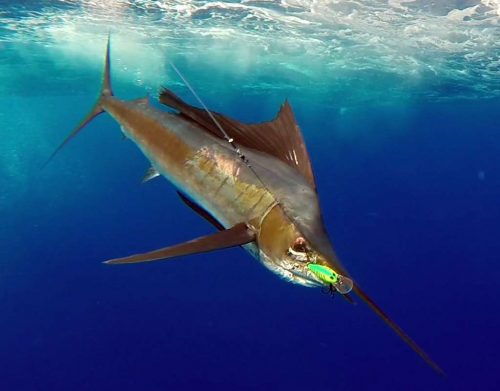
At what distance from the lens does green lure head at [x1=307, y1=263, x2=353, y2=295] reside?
2.02 metres

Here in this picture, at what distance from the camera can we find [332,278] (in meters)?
2.05

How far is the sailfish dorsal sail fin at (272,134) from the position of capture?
10.1 ft

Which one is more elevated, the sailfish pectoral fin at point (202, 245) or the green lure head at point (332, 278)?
the green lure head at point (332, 278)

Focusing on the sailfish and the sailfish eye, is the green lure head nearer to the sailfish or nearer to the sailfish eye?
the sailfish

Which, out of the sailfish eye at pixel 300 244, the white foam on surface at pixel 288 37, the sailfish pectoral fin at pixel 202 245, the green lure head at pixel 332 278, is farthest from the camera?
the white foam on surface at pixel 288 37

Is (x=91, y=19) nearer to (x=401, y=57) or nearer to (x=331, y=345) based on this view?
(x=401, y=57)

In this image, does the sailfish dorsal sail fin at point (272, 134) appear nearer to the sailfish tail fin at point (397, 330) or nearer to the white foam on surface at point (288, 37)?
the sailfish tail fin at point (397, 330)

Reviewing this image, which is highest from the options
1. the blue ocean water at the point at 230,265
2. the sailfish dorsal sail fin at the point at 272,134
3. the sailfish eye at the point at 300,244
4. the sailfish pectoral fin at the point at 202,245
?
the sailfish dorsal sail fin at the point at 272,134

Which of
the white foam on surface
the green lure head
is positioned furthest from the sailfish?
the white foam on surface

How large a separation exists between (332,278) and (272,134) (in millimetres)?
Answer: 1453

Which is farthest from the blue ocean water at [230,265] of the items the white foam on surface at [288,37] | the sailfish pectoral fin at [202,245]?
the sailfish pectoral fin at [202,245]

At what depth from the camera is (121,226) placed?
28344 mm

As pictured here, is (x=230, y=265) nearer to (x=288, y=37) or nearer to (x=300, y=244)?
(x=288, y=37)

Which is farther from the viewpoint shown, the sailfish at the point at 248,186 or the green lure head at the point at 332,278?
the sailfish at the point at 248,186
